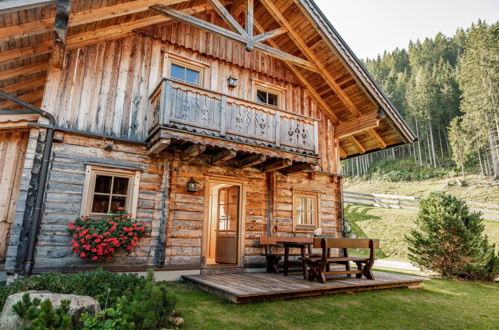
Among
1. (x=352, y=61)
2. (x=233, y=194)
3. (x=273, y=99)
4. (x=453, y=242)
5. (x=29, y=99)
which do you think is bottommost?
(x=453, y=242)

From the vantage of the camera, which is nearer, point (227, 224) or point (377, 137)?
point (227, 224)

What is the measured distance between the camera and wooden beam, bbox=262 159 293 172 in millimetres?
8406

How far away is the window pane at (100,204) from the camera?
6879 millimetres

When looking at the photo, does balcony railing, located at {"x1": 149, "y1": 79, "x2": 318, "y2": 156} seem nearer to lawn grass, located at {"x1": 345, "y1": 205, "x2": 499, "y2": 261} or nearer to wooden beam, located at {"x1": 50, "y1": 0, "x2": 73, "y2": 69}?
wooden beam, located at {"x1": 50, "y1": 0, "x2": 73, "y2": 69}

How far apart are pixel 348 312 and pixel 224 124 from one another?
4.88 metres

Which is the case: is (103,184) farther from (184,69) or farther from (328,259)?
(328,259)

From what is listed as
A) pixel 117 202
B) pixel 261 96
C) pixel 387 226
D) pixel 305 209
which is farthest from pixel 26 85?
pixel 387 226

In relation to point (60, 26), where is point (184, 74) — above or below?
above

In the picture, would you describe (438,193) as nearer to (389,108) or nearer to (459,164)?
(389,108)

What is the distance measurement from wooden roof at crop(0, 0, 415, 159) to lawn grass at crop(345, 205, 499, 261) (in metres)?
7.49

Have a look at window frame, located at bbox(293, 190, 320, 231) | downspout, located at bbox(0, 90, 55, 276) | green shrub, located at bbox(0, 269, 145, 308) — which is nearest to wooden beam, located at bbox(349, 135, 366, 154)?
window frame, located at bbox(293, 190, 320, 231)

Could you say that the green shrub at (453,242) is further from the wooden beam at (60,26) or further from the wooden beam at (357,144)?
the wooden beam at (60,26)

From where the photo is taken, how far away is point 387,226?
1947 centimetres

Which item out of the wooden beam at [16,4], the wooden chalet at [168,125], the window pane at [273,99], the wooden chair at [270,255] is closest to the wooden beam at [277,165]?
the wooden chalet at [168,125]
